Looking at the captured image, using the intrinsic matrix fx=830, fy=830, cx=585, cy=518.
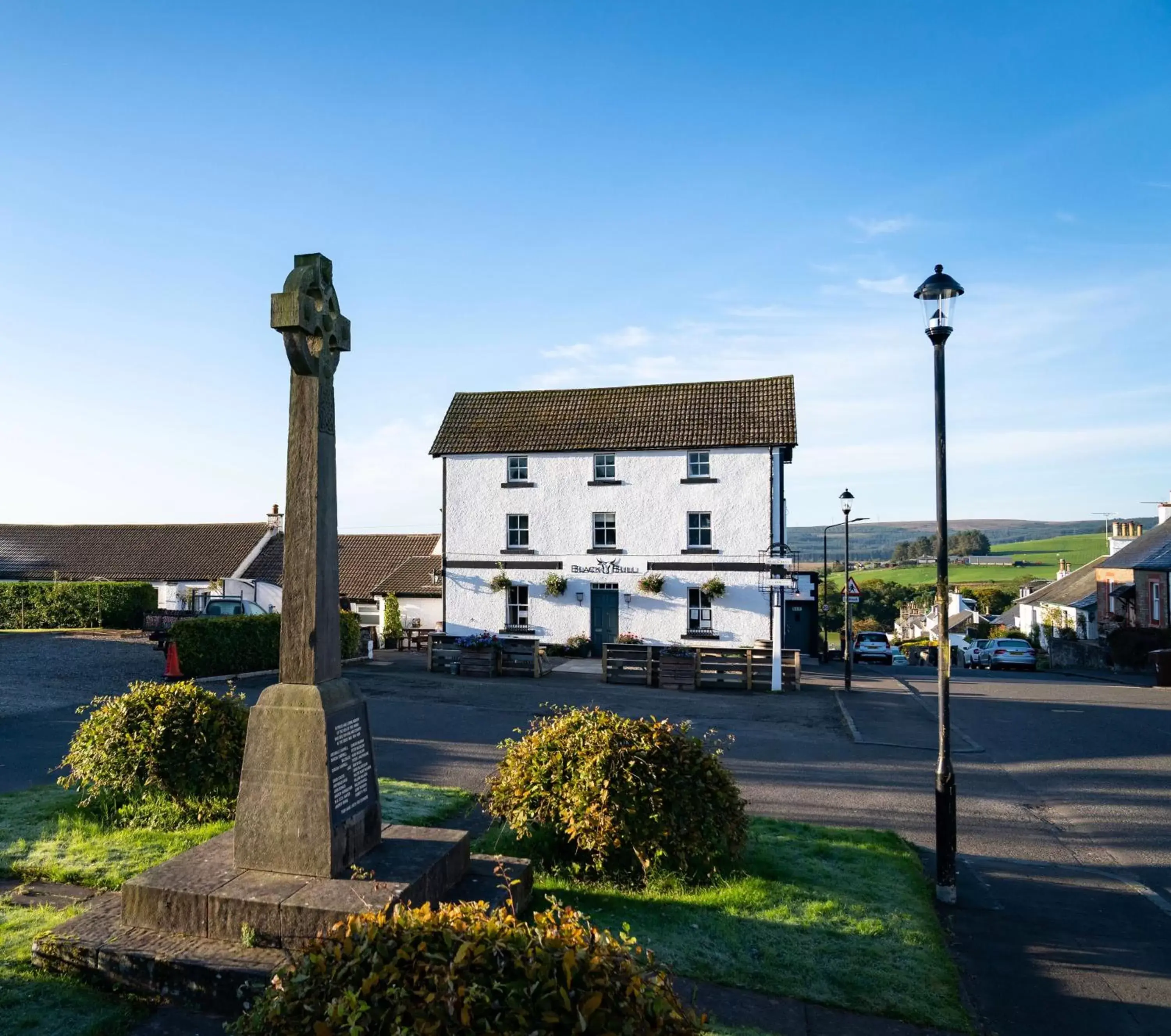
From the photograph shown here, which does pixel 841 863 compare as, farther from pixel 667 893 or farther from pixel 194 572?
pixel 194 572

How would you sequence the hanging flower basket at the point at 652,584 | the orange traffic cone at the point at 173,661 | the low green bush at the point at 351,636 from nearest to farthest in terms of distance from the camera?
the orange traffic cone at the point at 173,661 → the low green bush at the point at 351,636 → the hanging flower basket at the point at 652,584

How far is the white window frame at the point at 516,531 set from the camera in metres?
29.1

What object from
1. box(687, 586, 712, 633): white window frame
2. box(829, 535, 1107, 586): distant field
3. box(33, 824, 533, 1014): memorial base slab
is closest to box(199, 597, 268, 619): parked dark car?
box(687, 586, 712, 633): white window frame

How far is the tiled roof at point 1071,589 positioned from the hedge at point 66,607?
47691 mm

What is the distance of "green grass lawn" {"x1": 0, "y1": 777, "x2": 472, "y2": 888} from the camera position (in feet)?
22.4

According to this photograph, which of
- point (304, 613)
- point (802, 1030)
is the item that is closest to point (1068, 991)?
point (802, 1030)

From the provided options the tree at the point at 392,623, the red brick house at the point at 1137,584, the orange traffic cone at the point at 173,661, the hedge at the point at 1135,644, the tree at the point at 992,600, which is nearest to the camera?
the orange traffic cone at the point at 173,661

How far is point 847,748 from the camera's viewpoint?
14156 millimetres

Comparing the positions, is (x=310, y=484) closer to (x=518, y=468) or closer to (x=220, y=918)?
(x=220, y=918)

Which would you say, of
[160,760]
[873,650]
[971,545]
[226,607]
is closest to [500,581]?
[226,607]

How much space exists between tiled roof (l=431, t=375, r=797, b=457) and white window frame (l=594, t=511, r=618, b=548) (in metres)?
2.30

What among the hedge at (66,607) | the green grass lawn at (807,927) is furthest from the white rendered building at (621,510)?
the green grass lawn at (807,927)

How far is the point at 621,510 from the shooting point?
28.1 meters

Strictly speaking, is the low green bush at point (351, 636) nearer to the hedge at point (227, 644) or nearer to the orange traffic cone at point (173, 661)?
the hedge at point (227, 644)
